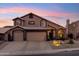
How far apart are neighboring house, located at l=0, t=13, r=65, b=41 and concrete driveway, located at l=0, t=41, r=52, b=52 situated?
0.17 feet

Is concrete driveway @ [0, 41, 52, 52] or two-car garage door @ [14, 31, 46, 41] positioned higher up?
two-car garage door @ [14, 31, 46, 41]

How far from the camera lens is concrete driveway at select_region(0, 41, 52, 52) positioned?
13.9 feet

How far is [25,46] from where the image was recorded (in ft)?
14.0

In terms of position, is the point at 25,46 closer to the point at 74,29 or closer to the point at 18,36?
the point at 18,36

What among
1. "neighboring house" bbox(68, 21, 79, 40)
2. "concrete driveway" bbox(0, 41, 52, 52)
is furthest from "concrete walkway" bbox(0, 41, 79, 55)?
"neighboring house" bbox(68, 21, 79, 40)

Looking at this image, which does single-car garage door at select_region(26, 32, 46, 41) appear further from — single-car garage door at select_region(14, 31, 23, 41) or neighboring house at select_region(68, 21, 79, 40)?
neighboring house at select_region(68, 21, 79, 40)

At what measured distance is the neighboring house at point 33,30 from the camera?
429 cm

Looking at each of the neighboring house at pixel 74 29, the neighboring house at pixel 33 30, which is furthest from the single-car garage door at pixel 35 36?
the neighboring house at pixel 74 29

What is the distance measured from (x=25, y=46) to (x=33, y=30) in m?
0.22

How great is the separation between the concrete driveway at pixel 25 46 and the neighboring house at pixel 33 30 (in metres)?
0.05

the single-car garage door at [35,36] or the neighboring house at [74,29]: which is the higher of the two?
the neighboring house at [74,29]

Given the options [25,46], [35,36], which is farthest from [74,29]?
[25,46]

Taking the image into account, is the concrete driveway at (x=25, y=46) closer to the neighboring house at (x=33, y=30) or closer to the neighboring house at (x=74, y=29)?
the neighboring house at (x=33, y=30)

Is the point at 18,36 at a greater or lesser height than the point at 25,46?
greater
